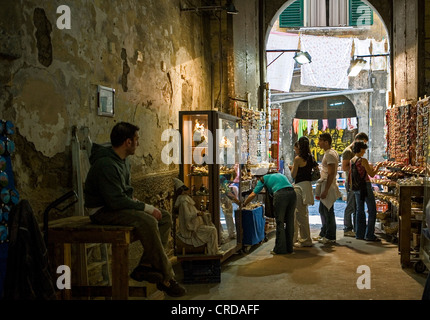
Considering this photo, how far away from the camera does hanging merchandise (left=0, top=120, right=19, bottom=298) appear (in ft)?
11.0

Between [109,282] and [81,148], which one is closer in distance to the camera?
[81,148]

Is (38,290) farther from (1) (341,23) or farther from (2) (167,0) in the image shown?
(1) (341,23)

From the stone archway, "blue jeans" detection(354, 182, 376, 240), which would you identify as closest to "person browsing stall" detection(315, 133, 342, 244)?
"blue jeans" detection(354, 182, 376, 240)

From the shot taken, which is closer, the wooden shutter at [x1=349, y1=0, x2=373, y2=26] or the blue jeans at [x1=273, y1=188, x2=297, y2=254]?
the blue jeans at [x1=273, y1=188, x2=297, y2=254]

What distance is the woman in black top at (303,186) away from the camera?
8.34m

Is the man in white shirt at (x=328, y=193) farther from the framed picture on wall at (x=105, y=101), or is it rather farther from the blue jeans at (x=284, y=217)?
the framed picture on wall at (x=105, y=101)

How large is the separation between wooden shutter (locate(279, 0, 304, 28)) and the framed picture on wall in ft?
54.9

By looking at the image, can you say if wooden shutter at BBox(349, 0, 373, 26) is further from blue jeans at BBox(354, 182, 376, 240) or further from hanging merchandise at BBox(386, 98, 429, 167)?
blue jeans at BBox(354, 182, 376, 240)

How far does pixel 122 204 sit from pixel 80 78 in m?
1.43

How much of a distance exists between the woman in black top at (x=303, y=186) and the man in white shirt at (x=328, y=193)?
0.30 metres

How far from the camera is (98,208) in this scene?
4.15m
